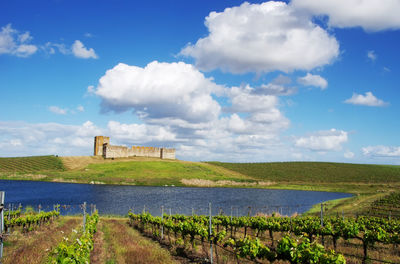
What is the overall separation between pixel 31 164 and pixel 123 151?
157 feet

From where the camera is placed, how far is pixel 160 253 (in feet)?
58.9

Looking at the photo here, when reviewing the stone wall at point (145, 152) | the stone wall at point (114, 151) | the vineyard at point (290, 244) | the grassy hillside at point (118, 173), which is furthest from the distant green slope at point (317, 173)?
the vineyard at point (290, 244)

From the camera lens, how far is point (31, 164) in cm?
12394

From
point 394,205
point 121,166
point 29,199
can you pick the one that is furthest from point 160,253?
point 121,166

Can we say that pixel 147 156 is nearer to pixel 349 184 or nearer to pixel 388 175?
pixel 349 184

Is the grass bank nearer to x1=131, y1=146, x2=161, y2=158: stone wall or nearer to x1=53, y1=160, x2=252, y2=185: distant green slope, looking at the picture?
x1=53, y1=160, x2=252, y2=185: distant green slope

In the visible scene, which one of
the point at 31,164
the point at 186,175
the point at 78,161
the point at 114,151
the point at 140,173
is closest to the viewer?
the point at 140,173

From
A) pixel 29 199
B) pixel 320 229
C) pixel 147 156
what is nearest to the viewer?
pixel 320 229

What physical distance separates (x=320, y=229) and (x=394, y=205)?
117 feet

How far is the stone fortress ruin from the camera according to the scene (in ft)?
520

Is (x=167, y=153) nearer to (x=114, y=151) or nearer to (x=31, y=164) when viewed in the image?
(x=114, y=151)

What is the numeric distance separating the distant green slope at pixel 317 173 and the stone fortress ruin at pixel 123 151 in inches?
1691

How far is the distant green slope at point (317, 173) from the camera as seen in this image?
123 m

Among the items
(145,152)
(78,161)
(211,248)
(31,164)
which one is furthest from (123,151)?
(211,248)
